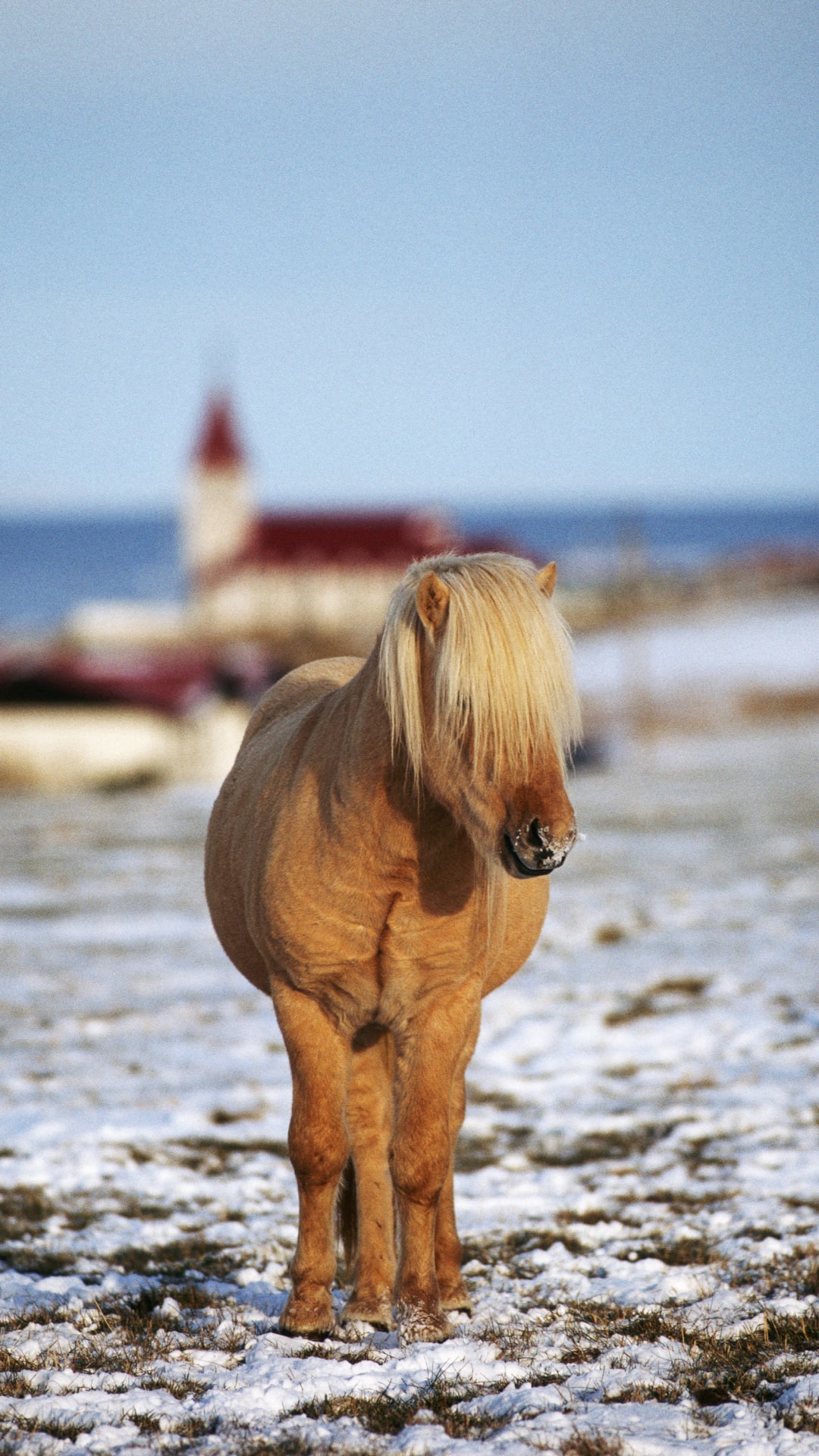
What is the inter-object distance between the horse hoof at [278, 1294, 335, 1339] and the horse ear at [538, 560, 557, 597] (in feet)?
6.86

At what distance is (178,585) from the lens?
126m

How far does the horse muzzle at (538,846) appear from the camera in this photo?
133 inches

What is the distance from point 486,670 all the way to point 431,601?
10.4 inches

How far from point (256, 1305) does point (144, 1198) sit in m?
1.28

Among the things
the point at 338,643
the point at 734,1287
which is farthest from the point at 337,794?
the point at 338,643

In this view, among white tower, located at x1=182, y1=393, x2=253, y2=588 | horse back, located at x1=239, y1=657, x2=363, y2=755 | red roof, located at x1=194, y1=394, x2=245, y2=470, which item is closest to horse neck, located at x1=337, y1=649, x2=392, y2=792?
horse back, located at x1=239, y1=657, x2=363, y2=755

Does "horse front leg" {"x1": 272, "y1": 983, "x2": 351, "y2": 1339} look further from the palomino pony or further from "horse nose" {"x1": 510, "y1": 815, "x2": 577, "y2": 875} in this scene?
"horse nose" {"x1": 510, "y1": 815, "x2": 577, "y2": 875}

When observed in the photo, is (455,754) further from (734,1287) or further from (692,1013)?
(692,1013)

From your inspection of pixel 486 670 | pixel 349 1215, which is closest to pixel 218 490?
pixel 349 1215

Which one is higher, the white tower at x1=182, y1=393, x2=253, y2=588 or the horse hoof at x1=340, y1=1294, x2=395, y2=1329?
the white tower at x1=182, y1=393, x2=253, y2=588

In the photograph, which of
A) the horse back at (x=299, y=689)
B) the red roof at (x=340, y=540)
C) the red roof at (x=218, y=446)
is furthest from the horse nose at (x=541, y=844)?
the red roof at (x=218, y=446)

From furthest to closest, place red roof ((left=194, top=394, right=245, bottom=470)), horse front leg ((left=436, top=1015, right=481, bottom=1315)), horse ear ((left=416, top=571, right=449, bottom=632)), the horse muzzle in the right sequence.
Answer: red roof ((left=194, top=394, right=245, bottom=470))
horse front leg ((left=436, top=1015, right=481, bottom=1315))
horse ear ((left=416, top=571, right=449, bottom=632))
the horse muzzle

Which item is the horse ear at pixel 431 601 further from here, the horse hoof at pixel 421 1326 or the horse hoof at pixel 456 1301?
the horse hoof at pixel 456 1301

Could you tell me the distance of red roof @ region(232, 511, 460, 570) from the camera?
209 ft
